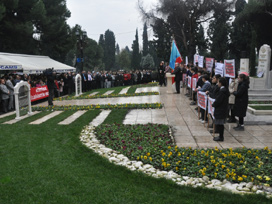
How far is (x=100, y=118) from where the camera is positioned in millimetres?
11492

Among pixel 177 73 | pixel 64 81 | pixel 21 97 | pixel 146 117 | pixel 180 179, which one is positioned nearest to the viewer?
pixel 180 179

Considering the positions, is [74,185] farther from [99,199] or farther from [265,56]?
[265,56]

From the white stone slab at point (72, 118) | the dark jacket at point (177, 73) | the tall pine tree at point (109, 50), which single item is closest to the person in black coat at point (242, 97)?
the white stone slab at point (72, 118)

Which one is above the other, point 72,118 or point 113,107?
point 113,107

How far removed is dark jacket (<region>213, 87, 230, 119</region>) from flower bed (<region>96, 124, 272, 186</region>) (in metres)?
1.26

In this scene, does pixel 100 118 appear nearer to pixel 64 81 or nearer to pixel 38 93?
pixel 38 93

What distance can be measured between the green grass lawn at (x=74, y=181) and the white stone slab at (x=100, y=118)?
2657mm

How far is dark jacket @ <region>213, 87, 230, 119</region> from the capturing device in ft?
25.1

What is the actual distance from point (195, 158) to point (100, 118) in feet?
19.8

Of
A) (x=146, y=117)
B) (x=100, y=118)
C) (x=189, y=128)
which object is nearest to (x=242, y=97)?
(x=189, y=128)

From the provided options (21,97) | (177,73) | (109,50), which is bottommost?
(21,97)

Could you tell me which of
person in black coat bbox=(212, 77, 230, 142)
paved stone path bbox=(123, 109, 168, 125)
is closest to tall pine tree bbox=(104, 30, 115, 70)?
paved stone path bbox=(123, 109, 168, 125)

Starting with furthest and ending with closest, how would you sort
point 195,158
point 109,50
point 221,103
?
point 109,50 < point 221,103 < point 195,158

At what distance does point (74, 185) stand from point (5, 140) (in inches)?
164
